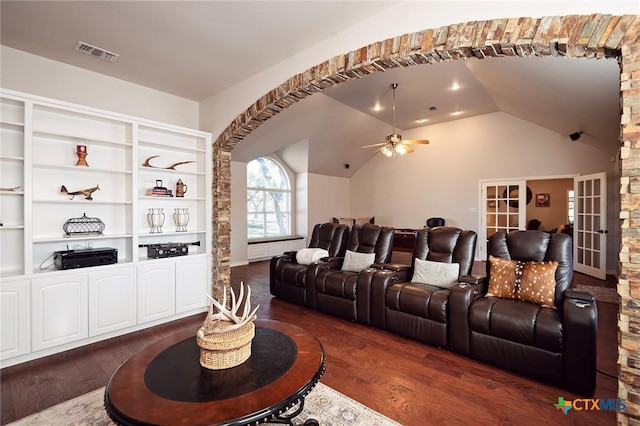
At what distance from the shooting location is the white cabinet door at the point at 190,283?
3799 mm

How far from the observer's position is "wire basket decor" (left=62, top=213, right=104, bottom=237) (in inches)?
128

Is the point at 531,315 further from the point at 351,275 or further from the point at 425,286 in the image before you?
the point at 351,275

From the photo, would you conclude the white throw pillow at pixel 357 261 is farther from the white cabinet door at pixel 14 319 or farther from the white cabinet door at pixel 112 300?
the white cabinet door at pixel 14 319

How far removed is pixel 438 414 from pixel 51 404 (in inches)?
107

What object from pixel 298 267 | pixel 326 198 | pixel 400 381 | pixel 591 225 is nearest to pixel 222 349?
pixel 400 381

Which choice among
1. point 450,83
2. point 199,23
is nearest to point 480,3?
point 199,23

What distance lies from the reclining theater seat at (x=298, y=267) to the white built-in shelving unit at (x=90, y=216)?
101cm

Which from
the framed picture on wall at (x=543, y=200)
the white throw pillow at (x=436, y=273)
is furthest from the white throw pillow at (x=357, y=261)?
the framed picture on wall at (x=543, y=200)

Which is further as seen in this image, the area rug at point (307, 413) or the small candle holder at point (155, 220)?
the small candle holder at point (155, 220)

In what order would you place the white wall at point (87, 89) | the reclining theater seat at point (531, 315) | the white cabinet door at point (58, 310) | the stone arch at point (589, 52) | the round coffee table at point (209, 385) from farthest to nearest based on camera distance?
1. the white wall at point (87, 89)
2. the white cabinet door at point (58, 310)
3. the reclining theater seat at point (531, 315)
4. the stone arch at point (589, 52)
5. the round coffee table at point (209, 385)

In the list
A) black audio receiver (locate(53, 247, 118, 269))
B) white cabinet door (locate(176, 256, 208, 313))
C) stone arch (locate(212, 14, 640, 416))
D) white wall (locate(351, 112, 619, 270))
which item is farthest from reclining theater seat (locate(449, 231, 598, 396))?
white wall (locate(351, 112, 619, 270))

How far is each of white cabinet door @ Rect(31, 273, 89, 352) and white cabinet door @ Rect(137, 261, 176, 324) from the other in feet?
1.71

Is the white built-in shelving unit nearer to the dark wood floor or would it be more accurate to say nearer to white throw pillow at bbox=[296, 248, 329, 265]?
the dark wood floor

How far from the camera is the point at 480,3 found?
203 cm
